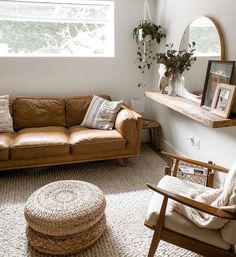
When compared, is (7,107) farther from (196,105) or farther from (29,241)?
(196,105)

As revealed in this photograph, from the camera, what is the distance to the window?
3340 millimetres

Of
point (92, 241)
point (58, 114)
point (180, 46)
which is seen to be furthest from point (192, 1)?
point (92, 241)

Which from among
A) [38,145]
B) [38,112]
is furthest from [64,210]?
[38,112]

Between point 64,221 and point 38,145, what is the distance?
4.02 feet

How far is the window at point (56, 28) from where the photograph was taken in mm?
3340

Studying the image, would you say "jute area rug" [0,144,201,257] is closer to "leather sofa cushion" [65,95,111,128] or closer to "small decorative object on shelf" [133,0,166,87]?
"leather sofa cushion" [65,95,111,128]

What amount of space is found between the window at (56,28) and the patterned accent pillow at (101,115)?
0.87 meters

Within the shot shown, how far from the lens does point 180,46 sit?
2.98 m

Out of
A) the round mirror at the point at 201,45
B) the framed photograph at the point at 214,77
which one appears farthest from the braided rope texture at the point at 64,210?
the round mirror at the point at 201,45

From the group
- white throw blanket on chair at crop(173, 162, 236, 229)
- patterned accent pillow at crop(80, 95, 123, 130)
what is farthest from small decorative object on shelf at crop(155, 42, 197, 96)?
white throw blanket on chair at crop(173, 162, 236, 229)

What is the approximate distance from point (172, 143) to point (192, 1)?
5.58 feet

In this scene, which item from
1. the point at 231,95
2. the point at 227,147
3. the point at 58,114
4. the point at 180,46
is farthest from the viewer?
the point at 58,114

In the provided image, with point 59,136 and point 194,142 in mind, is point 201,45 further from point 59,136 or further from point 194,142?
point 59,136

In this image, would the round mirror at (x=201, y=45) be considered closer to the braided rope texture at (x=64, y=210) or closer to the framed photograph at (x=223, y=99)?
the framed photograph at (x=223, y=99)
